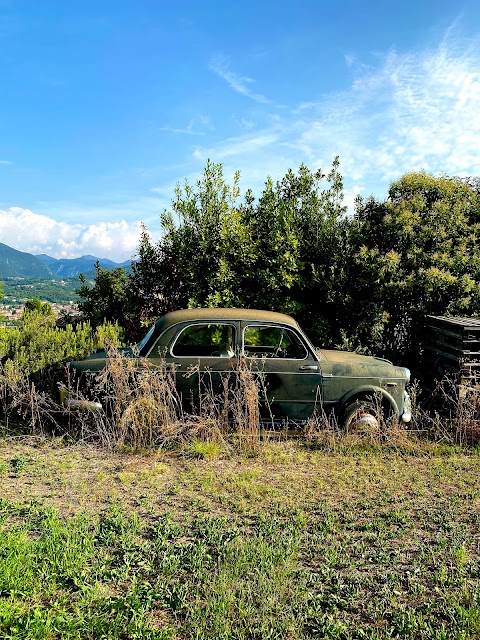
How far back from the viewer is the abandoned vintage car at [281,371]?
20.4 feet

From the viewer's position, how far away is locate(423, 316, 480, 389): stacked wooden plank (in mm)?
7453

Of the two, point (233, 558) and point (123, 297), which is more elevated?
point (123, 297)

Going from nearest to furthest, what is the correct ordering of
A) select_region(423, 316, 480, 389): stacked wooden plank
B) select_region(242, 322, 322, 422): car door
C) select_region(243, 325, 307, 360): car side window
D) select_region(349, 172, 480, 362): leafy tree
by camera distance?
1. select_region(242, 322, 322, 422): car door
2. select_region(243, 325, 307, 360): car side window
3. select_region(423, 316, 480, 389): stacked wooden plank
4. select_region(349, 172, 480, 362): leafy tree

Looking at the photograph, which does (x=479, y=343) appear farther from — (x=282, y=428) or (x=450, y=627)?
(x=450, y=627)

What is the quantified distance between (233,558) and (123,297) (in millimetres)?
6982

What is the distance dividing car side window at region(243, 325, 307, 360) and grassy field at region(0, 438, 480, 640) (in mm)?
1410

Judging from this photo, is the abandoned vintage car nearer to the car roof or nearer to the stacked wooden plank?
the car roof

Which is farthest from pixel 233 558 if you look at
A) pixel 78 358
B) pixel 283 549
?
pixel 78 358

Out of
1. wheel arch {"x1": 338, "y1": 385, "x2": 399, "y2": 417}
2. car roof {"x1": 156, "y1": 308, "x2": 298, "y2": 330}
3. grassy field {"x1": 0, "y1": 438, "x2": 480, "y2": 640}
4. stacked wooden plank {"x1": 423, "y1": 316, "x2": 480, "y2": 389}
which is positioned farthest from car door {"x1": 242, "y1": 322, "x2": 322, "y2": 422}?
stacked wooden plank {"x1": 423, "y1": 316, "x2": 480, "y2": 389}

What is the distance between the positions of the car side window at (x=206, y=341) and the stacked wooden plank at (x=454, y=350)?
3.13 meters

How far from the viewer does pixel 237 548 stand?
3.62 metres

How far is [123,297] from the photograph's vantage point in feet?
32.0

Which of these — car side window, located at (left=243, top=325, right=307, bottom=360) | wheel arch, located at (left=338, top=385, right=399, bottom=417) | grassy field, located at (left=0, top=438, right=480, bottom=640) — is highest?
car side window, located at (left=243, top=325, right=307, bottom=360)

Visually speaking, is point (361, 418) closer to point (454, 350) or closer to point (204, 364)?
point (204, 364)
